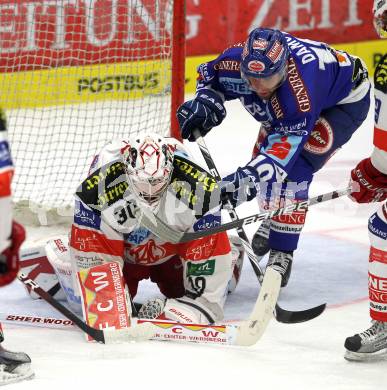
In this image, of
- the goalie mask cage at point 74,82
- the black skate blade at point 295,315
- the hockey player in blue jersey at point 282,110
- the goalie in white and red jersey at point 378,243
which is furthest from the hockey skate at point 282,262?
the goalie mask cage at point 74,82

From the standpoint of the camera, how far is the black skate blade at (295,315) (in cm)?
404

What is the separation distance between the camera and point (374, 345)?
366 centimetres

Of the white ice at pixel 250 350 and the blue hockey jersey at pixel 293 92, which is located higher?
the blue hockey jersey at pixel 293 92

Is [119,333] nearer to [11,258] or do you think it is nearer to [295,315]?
[295,315]

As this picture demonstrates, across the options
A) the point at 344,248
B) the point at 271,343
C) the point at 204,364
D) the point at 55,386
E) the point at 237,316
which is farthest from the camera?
the point at 344,248

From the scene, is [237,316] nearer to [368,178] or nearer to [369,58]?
[368,178]

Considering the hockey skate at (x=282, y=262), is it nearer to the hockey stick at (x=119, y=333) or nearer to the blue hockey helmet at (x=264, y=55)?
the blue hockey helmet at (x=264, y=55)

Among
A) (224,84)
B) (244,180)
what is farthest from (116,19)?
(244,180)

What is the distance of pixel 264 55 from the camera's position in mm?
4211

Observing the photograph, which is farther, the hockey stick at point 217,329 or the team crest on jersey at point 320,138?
the team crest on jersey at point 320,138

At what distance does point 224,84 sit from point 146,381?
164 centimetres

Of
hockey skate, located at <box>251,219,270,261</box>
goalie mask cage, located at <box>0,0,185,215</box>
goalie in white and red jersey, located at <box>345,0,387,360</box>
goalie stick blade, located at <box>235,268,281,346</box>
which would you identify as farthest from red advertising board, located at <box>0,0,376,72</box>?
goalie in white and red jersey, located at <box>345,0,387,360</box>

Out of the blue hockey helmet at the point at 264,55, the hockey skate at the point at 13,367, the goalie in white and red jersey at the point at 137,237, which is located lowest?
the hockey skate at the point at 13,367

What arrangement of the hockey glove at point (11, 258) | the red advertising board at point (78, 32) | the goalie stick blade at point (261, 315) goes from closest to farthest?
the hockey glove at point (11, 258) < the goalie stick blade at point (261, 315) < the red advertising board at point (78, 32)
